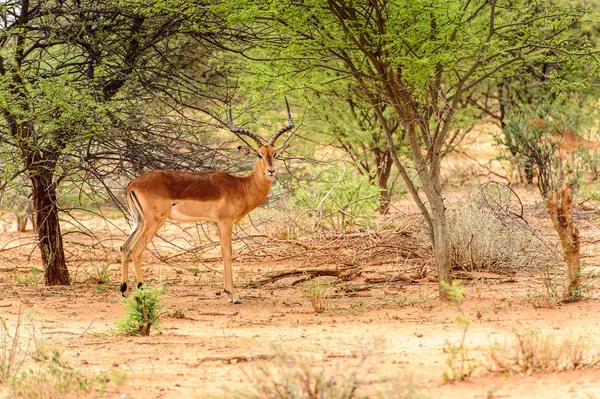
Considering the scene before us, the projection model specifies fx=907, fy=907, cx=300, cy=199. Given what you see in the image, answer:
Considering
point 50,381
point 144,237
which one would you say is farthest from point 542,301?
point 50,381

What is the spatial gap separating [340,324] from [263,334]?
0.77 meters

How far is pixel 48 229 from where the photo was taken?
10.9 m

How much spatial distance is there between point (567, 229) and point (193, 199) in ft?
12.6

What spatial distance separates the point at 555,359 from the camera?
565cm

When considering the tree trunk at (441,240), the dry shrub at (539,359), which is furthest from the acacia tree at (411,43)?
the dry shrub at (539,359)

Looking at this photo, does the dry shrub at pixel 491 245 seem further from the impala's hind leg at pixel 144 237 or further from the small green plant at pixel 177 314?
the small green plant at pixel 177 314

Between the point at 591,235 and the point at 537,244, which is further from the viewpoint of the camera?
the point at 591,235

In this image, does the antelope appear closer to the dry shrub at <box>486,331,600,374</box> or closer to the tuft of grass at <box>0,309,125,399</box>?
the tuft of grass at <box>0,309,125,399</box>

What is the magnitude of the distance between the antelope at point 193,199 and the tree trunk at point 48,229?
4.79 ft

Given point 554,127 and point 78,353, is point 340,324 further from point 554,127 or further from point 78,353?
point 554,127

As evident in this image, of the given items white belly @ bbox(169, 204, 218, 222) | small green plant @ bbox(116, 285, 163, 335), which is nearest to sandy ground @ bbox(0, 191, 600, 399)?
small green plant @ bbox(116, 285, 163, 335)

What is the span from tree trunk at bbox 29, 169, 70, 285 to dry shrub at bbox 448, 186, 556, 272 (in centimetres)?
478

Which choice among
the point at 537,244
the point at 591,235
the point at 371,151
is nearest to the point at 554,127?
the point at 371,151

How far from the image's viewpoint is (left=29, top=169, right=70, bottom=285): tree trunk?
10.7m
